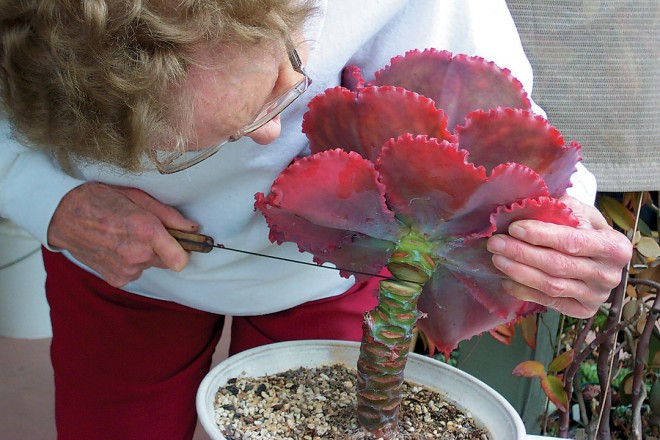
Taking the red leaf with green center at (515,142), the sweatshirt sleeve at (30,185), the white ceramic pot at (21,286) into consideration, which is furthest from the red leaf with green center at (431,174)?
the white ceramic pot at (21,286)

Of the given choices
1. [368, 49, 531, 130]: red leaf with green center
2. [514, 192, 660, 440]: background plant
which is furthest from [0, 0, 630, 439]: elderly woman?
[514, 192, 660, 440]: background plant

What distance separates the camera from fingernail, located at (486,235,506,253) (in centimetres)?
63

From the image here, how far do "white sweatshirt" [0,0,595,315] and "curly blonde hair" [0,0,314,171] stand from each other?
137mm

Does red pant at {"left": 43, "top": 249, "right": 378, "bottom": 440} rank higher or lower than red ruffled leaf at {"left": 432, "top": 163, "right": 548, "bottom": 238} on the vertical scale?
lower

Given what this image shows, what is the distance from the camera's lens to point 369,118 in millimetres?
641

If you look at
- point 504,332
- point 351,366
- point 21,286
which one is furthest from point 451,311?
point 21,286

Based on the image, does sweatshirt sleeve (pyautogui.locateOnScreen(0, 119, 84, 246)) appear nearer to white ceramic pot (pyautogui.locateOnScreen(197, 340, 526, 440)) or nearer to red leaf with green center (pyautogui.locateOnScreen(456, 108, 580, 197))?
white ceramic pot (pyautogui.locateOnScreen(197, 340, 526, 440))

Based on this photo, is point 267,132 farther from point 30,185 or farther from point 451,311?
point 30,185

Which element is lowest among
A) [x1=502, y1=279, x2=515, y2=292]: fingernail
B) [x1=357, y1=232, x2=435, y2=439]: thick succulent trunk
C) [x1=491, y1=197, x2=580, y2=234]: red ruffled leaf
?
[x1=357, y1=232, x2=435, y2=439]: thick succulent trunk

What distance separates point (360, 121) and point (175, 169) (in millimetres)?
213

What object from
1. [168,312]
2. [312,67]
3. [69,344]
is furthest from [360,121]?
[69,344]

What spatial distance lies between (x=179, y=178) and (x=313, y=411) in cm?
32

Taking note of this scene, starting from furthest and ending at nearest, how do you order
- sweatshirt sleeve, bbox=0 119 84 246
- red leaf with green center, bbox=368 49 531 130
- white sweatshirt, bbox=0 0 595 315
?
sweatshirt sleeve, bbox=0 119 84 246, white sweatshirt, bbox=0 0 595 315, red leaf with green center, bbox=368 49 531 130

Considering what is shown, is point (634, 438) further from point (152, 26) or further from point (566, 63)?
point (152, 26)
